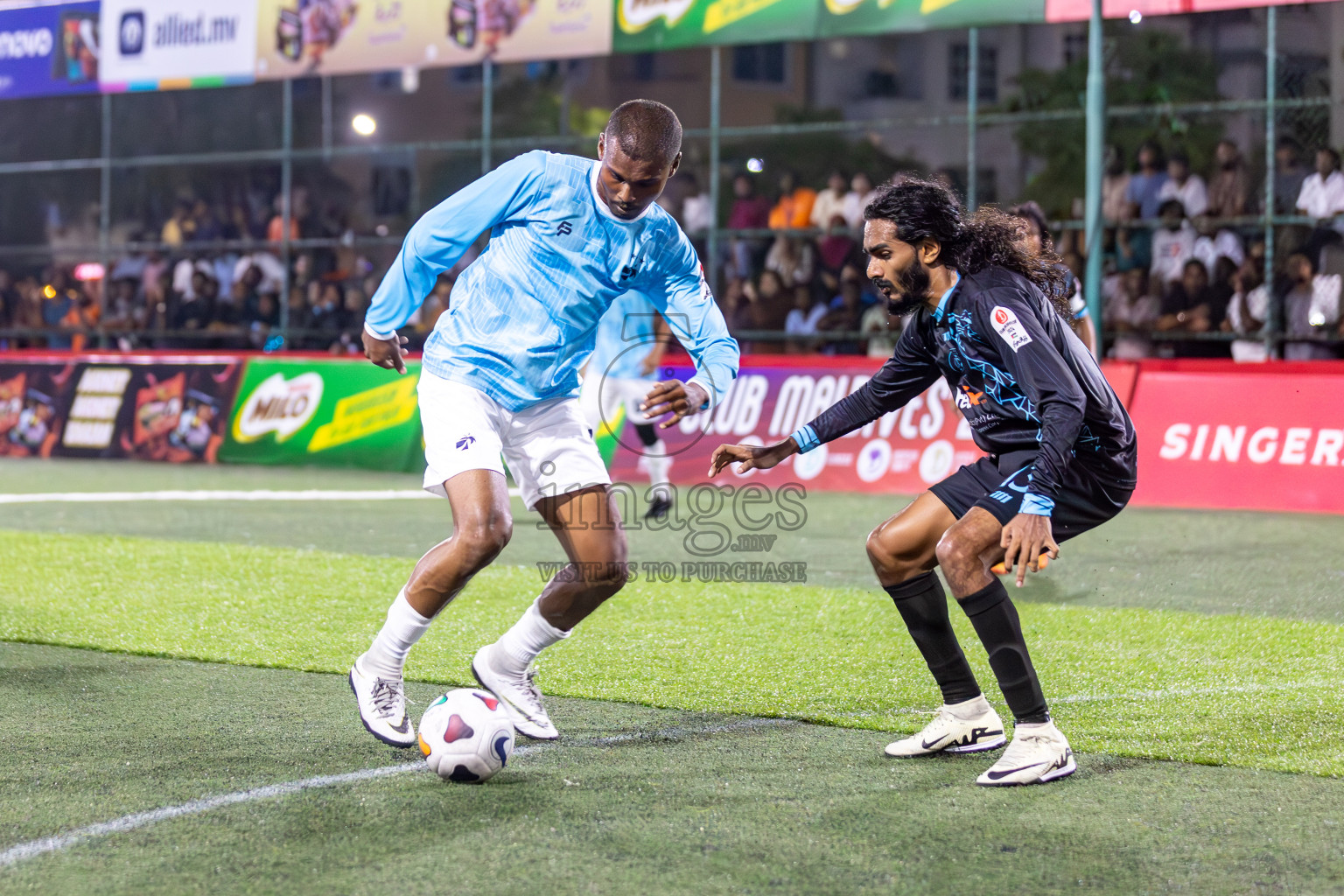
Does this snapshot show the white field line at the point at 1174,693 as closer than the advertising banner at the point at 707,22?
Yes

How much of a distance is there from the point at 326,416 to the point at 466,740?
38.3 feet

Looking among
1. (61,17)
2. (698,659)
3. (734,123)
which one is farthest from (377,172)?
(698,659)

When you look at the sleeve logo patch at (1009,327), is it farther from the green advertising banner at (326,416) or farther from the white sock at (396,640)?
the green advertising banner at (326,416)

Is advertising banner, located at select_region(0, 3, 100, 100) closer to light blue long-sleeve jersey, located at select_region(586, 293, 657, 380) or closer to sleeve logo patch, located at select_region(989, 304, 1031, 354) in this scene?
light blue long-sleeve jersey, located at select_region(586, 293, 657, 380)

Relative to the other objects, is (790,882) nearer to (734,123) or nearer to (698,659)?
(698,659)

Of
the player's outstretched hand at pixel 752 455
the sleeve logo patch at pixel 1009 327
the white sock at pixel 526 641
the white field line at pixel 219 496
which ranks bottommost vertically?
the white field line at pixel 219 496

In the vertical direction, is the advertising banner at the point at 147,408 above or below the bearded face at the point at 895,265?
below

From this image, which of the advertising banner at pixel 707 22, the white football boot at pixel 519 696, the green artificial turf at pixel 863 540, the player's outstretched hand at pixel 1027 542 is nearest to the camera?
the player's outstretched hand at pixel 1027 542

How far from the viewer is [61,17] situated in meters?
20.0

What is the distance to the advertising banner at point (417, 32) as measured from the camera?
1670 centimetres

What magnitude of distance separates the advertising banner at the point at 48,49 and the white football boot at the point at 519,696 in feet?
56.0

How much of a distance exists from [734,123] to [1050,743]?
29.5 m

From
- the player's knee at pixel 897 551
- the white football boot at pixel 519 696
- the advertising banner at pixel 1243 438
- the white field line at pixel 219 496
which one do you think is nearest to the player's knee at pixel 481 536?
the white football boot at pixel 519 696

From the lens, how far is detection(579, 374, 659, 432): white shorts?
40.7ft
